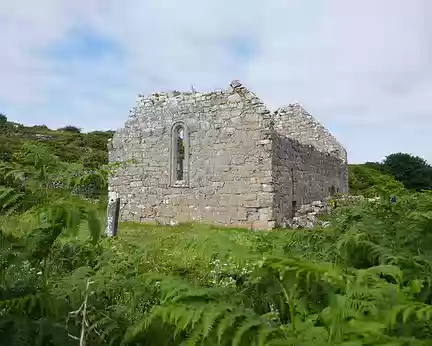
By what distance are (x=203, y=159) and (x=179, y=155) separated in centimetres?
130

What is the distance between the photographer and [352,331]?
1516 millimetres

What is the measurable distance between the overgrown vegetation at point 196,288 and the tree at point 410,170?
139 feet

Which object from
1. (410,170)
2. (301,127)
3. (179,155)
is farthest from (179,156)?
(410,170)

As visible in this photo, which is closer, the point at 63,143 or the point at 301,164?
the point at 301,164

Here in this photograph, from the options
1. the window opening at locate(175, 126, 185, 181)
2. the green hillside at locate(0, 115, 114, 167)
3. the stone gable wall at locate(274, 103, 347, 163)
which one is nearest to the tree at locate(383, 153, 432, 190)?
the stone gable wall at locate(274, 103, 347, 163)

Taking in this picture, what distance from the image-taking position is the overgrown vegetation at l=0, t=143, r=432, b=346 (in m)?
1.57

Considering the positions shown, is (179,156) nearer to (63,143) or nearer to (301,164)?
(301,164)

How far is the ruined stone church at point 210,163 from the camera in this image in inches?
561

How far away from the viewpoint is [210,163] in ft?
49.5

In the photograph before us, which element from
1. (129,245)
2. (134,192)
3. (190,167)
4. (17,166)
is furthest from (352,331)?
(134,192)

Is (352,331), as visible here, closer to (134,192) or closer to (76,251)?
(76,251)

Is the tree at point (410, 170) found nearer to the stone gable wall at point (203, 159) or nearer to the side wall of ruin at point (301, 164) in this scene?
the side wall of ruin at point (301, 164)

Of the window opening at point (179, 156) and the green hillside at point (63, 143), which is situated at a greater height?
the green hillside at point (63, 143)

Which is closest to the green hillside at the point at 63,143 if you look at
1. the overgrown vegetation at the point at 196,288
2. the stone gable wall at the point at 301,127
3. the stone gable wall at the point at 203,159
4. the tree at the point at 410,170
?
the stone gable wall at the point at 301,127
